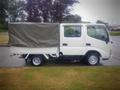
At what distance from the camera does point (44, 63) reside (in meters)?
3.89

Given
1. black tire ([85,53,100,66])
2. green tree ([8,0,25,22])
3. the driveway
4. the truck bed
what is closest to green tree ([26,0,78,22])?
green tree ([8,0,25,22])

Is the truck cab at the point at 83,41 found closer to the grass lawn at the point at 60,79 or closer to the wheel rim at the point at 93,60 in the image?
the wheel rim at the point at 93,60

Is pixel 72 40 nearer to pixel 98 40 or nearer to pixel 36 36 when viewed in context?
pixel 98 40

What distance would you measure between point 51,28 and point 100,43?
2.56 feet

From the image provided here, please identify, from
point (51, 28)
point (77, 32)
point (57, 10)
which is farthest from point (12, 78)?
point (77, 32)

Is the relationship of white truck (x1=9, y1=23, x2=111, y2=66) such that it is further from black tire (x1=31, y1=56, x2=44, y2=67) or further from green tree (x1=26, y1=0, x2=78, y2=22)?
green tree (x1=26, y1=0, x2=78, y2=22)

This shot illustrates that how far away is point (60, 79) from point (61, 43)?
1.03m

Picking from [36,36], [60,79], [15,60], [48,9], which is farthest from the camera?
[36,36]

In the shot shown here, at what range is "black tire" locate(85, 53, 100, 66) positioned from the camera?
13.0ft

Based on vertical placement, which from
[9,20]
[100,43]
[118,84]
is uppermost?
[9,20]

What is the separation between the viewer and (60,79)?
3.00 metres

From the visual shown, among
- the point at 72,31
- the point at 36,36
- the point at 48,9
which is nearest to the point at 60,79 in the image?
the point at 48,9

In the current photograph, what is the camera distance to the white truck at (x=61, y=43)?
382cm

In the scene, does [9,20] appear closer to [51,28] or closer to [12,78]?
[12,78]
